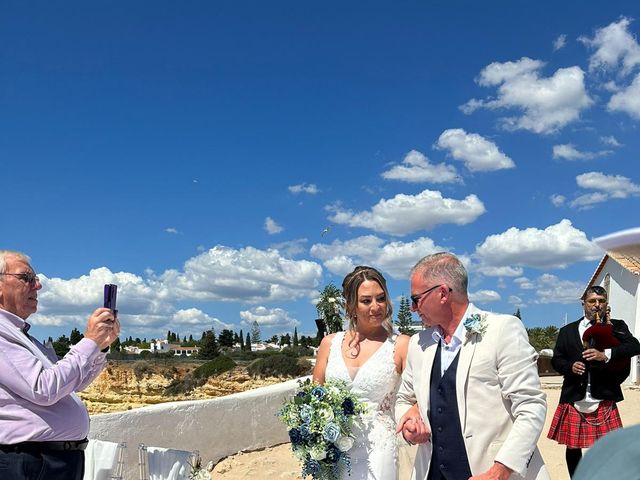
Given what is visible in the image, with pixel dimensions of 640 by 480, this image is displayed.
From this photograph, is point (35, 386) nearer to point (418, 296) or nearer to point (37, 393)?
point (37, 393)

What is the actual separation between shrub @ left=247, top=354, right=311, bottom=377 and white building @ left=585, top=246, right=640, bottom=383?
10.1 meters

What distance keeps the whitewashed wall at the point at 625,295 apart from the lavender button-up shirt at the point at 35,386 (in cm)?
2159

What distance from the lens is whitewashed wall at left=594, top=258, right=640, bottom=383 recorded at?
74.4 feet

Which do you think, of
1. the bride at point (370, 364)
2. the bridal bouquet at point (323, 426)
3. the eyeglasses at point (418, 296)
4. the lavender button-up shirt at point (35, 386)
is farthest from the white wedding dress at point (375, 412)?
the lavender button-up shirt at point (35, 386)

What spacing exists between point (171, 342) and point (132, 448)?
110 m

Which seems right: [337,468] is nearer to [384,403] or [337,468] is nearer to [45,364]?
[384,403]

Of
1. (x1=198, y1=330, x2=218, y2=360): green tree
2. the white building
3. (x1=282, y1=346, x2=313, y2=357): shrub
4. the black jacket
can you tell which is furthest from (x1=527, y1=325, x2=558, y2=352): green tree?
the black jacket

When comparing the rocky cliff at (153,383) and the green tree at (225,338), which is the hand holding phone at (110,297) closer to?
the rocky cliff at (153,383)

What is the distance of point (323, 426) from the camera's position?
4.00 m

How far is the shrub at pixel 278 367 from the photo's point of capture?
66.5 ft

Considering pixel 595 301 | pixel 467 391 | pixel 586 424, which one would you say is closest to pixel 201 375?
pixel 586 424

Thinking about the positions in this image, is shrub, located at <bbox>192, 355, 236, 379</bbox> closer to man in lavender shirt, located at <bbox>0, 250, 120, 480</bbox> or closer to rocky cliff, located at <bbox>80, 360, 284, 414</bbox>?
rocky cliff, located at <bbox>80, 360, 284, 414</bbox>

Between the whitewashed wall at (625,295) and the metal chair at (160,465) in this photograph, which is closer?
the metal chair at (160,465)

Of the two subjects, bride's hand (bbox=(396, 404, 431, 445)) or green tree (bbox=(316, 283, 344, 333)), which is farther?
green tree (bbox=(316, 283, 344, 333))
